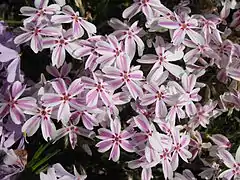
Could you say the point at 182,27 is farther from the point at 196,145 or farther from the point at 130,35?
the point at 196,145

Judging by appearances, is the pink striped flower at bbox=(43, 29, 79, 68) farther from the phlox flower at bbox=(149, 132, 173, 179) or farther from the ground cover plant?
the phlox flower at bbox=(149, 132, 173, 179)

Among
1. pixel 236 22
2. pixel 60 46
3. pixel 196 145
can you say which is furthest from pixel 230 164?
pixel 60 46

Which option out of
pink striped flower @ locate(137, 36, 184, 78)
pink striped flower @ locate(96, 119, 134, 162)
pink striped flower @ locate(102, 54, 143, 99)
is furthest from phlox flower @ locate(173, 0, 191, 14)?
pink striped flower @ locate(96, 119, 134, 162)

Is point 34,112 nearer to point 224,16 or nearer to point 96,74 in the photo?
point 96,74

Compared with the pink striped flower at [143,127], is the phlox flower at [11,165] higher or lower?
lower

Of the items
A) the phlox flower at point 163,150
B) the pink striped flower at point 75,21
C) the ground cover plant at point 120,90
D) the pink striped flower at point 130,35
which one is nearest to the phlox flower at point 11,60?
the ground cover plant at point 120,90

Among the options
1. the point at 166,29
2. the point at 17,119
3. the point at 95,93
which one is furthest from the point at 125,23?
the point at 17,119

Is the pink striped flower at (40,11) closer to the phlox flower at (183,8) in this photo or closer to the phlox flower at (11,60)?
the phlox flower at (11,60)
